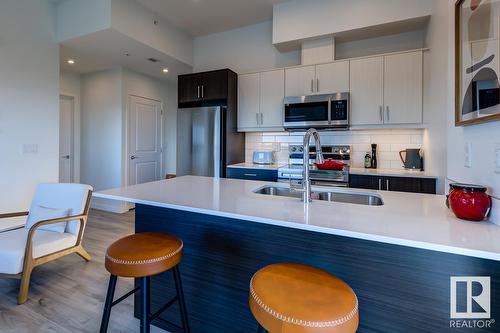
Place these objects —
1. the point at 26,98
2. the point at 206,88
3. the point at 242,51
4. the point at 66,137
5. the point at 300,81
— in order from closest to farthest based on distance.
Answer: the point at 26,98 < the point at 300,81 < the point at 206,88 < the point at 242,51 < the point at 66,137

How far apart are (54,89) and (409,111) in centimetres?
460

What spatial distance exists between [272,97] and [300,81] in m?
0.45

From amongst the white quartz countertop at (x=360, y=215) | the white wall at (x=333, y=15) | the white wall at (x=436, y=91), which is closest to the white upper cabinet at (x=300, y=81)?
the white wall at (x=333, y=15)

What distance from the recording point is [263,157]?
Answer: 3.83 m

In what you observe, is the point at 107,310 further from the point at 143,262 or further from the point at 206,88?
the point at 206,88

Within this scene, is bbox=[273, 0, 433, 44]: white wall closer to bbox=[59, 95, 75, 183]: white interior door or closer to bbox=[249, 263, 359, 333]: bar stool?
bbox=[249, 263, 359, 333]: bar stool

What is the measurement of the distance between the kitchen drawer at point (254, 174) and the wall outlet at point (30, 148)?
2.55 m

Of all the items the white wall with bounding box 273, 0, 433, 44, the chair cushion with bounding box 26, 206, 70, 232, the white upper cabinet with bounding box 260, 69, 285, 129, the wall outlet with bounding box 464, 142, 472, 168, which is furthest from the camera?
the white upper cabinet with bounding box 260, 69, 285, 129

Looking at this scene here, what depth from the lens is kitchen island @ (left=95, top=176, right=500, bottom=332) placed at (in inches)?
36.6

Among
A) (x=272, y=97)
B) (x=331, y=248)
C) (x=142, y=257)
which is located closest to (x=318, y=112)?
(x=272, y=97)

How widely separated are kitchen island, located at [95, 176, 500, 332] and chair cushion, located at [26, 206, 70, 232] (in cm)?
A: 120

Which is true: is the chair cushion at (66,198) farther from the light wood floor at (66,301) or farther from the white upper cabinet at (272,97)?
the white upper cabinet at (272,97)
